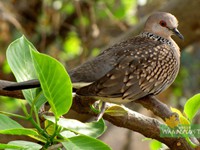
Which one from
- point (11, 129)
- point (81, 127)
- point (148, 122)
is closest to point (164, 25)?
point (148, 122)

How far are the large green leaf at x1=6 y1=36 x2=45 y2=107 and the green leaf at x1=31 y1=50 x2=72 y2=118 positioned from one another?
19cm

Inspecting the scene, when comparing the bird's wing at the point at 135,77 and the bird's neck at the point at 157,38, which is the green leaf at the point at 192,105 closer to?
the bird's wing at the point at 135,77

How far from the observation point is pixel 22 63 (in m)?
1.41

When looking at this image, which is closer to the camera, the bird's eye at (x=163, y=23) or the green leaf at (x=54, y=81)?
the green leaf at (x=54, y=81)

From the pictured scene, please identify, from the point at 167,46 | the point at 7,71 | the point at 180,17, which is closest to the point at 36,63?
the point at 167,46

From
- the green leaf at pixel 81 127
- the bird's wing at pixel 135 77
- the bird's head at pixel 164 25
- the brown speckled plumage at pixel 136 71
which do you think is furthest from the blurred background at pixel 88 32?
the green leaf at pixel 81 127

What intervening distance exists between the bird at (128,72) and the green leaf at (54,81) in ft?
1.96

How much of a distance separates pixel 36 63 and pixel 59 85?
8 centimetres

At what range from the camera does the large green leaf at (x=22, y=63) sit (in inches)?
54.7

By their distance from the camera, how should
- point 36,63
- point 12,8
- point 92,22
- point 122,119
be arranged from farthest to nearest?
1. point 12,8
2. point 92,22
3. point 122,119
4. point 36,63

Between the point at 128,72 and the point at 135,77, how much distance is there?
0.04 metres

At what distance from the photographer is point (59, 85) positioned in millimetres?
1199

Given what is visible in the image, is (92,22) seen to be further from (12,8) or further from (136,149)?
(136,149)

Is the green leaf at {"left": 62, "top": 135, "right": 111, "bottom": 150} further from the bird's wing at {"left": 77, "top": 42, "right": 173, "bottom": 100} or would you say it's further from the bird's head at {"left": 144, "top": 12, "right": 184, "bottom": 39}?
Answer: the bird's head at {"left": 144, "top": 12, "right": 184, "bottom": 39}
